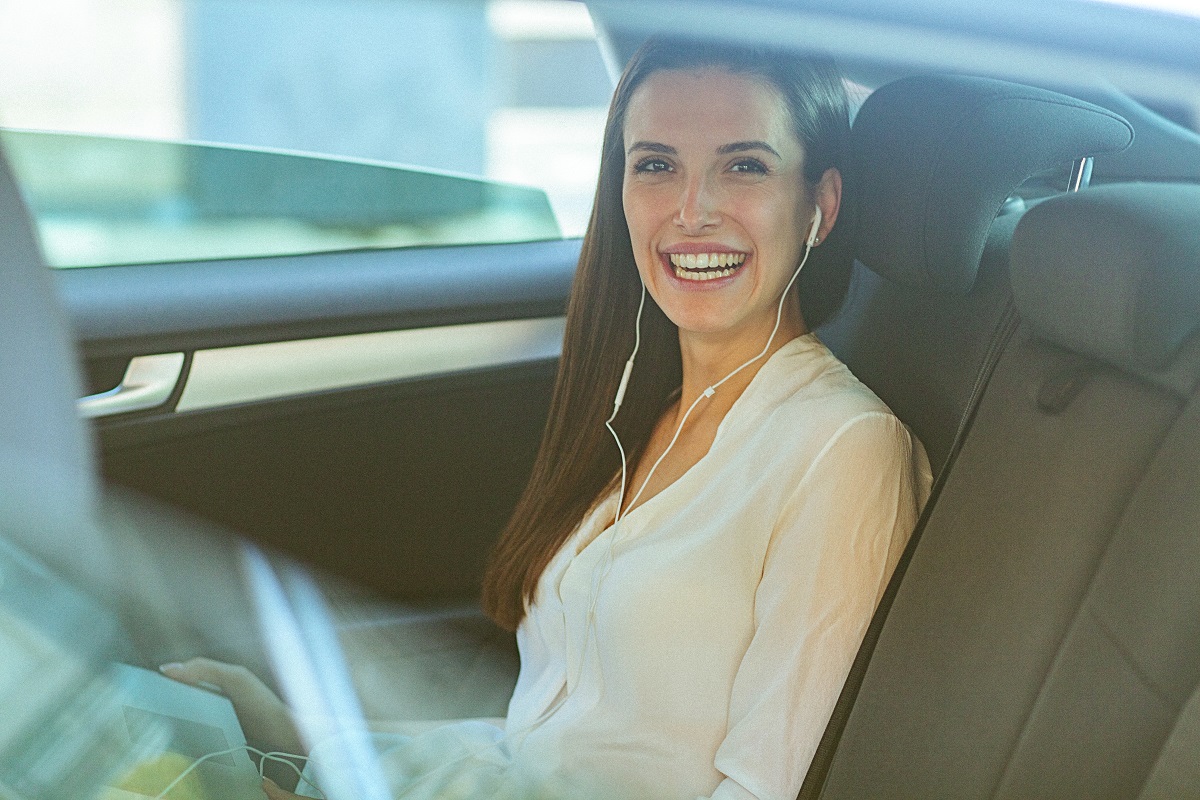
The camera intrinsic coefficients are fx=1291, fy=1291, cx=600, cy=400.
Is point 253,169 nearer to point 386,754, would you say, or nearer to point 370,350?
point 370,350

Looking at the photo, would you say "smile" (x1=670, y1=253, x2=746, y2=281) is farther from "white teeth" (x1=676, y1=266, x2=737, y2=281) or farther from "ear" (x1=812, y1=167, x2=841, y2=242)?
"ear" (x1=812, y1=167, x2=841, y2=242)

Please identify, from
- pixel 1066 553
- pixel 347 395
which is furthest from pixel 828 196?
pixel 347 395

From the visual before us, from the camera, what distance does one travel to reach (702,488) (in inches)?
55.6

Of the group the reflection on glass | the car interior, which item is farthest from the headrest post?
the reflection on glass

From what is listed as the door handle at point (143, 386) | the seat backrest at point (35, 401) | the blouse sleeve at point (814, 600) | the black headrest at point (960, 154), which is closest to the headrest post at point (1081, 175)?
the black headrest at point (960, 154)

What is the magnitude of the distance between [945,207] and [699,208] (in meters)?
0.30

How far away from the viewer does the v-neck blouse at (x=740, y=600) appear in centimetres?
124

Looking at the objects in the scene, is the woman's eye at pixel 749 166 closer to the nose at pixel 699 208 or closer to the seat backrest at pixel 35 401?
the nose at pixel 699 208

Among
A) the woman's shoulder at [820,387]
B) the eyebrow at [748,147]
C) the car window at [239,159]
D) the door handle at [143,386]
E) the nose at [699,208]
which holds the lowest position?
the door handle at [143,386]

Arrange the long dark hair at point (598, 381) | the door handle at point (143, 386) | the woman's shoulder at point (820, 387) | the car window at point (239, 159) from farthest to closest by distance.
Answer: the car window at point (239, 159) → the door handle at point (143, 386) → the long dark hair at point (598, 381) → the woman's shoulder at point (820, 387)

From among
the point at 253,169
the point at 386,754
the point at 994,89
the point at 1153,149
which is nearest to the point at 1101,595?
the point at 994,89

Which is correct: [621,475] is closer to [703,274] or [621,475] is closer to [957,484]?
[703,274]

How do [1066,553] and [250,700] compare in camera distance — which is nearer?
[1066,553]

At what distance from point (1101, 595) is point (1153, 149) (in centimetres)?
60
